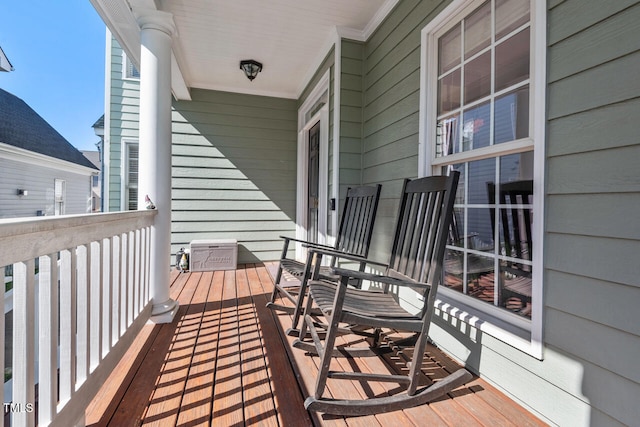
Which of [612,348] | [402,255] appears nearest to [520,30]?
[402,255]

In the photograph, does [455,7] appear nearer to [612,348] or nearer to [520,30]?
[520,30]

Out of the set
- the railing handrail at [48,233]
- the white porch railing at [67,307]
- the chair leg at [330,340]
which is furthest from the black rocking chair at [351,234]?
the railing handrail at [48,233]

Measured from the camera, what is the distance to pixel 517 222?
1.54 meters

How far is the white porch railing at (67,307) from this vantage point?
951 mm

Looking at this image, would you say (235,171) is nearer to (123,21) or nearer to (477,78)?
(123,21)

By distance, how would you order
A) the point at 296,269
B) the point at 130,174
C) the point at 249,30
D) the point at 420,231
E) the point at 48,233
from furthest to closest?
the point at 130,174 < the point at 249,30 < the point at 296,269 < the point at 420,231 < the point at 48,233

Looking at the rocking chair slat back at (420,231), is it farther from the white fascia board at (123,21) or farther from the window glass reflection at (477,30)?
the white fascia board at (123,21)

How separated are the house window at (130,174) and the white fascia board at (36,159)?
249 centimetres

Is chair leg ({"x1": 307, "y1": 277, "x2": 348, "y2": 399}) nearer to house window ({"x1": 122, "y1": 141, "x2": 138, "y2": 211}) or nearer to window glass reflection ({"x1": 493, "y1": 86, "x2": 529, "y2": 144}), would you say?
window glass reflection ({"x1": 493, "y1": 86, "x2": 529, "y2": 144})

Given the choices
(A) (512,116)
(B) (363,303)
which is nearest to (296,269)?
(B) (363,303)

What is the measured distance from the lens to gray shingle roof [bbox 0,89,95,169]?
1.26 metres

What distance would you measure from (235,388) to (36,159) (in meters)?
1.44

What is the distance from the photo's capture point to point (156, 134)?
2.37m

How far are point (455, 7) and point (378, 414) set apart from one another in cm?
229
